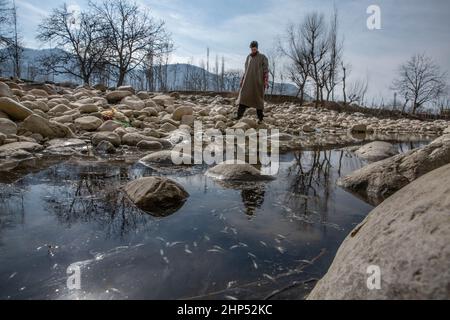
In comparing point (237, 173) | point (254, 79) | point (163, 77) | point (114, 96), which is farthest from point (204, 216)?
point (163, 77)

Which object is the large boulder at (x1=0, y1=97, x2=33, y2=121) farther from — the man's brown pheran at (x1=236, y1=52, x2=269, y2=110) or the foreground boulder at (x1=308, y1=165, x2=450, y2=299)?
the foreground boulder at (x1=308, y1=165, x2=450, y2=299)

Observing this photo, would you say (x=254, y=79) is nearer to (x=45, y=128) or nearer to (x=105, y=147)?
(x=105, y=147)

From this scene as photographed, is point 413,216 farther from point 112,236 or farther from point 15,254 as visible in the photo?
point 15,254

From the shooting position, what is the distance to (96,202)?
8.12 feet

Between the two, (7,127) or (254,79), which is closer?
(7,127)

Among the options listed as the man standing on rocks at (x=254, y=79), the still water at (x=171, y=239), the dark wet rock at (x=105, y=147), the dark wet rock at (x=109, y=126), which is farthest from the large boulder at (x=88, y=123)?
the man standing on rocks at (x=254, y=79)

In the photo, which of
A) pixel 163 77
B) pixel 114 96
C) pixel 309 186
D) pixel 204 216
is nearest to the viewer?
pixel 204 216

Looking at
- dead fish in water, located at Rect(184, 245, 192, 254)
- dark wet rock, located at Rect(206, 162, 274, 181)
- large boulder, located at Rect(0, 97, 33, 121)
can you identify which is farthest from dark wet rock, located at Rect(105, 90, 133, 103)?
dead fish in water, located at Rect(184, 245, 192, 254)

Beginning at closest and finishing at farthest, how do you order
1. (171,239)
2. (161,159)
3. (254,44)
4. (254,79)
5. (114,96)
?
(171,239)
(161,159)
(254,44)
(254,79)
(114,96)

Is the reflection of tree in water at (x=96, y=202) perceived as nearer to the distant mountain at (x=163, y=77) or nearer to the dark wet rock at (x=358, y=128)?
the dark wet rock at (x=358, y=128)

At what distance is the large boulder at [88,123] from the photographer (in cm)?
595

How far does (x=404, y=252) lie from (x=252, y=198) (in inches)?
70.1

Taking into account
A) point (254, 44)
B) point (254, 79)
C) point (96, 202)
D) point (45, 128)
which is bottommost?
point (96, 202)

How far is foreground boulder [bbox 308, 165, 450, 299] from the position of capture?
88 cm
